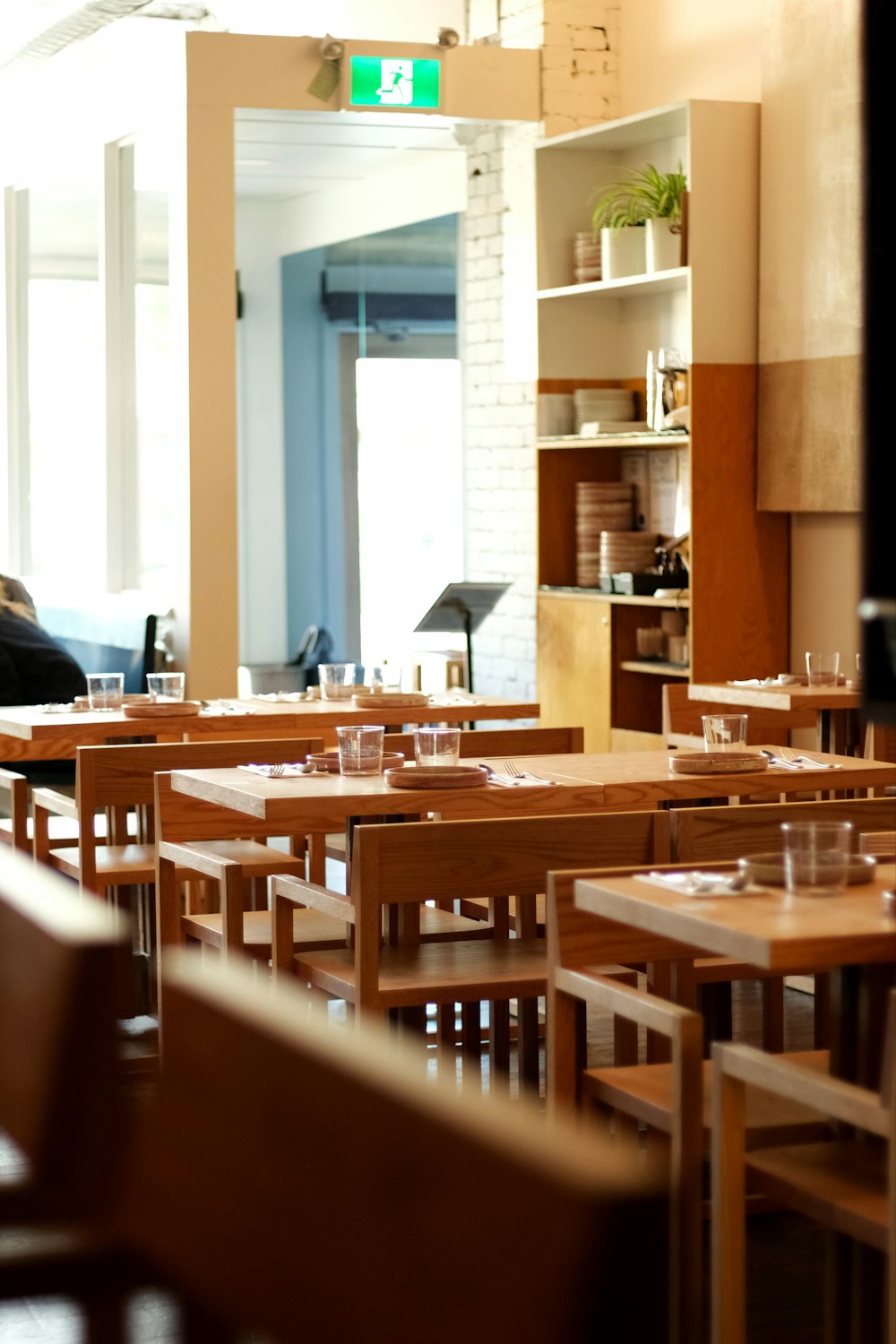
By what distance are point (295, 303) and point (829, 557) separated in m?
5.83

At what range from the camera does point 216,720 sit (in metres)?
6.00

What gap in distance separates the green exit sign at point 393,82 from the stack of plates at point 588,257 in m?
0.86

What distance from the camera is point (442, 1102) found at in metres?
1.26

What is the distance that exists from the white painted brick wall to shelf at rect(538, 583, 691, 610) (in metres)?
0.23

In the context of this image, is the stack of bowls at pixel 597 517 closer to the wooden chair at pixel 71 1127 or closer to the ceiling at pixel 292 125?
the ceiling at pixel 292 125

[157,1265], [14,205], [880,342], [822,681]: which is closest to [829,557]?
[822,681]

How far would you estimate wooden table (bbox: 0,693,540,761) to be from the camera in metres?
5.80

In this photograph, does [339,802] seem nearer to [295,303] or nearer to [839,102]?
[839,102]

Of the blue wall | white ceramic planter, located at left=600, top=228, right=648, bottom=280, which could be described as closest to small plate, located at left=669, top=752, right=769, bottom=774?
white ceramic planter, located at left=600, top=228, right=648, bottom=280

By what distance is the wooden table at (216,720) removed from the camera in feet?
19.0

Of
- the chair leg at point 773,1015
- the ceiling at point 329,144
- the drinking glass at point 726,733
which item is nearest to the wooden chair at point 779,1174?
the chair leg at point 773,1015

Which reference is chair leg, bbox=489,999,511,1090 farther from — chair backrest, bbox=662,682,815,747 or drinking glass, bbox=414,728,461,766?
chair backrest, bbox=662,682,815,747

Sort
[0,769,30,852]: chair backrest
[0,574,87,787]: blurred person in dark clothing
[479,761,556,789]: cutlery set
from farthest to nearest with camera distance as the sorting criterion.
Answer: [0,574,87,787]: blurred person in dark clothing
[0,769,30,852]: chair backrest
[479,761,556,789]: cutlery set

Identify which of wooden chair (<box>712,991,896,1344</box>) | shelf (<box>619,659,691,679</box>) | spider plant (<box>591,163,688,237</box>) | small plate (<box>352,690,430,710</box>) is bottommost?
wooden chair (<box>712,991,896,1344</box>)
